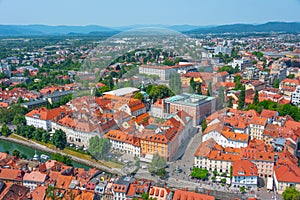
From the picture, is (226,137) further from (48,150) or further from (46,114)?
(46,114)

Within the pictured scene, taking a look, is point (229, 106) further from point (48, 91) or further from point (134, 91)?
point (48, 91)

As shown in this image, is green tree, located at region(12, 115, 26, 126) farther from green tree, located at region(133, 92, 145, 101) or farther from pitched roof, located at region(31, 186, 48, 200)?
pitched roof, located at region(31, 186, 48, 200)

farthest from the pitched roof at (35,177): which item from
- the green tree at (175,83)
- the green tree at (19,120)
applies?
the green tree at (19,120)

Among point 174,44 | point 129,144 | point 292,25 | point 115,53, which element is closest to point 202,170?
point 129,144

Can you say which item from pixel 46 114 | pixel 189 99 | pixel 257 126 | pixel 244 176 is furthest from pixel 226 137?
pixel 46 114

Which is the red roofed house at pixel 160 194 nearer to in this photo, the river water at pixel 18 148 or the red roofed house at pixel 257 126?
the river water at pixel 18 148

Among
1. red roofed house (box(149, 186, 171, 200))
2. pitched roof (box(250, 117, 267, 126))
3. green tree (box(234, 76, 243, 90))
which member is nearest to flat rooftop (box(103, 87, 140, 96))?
pitched roof (box(250, 117, 267, 126))
